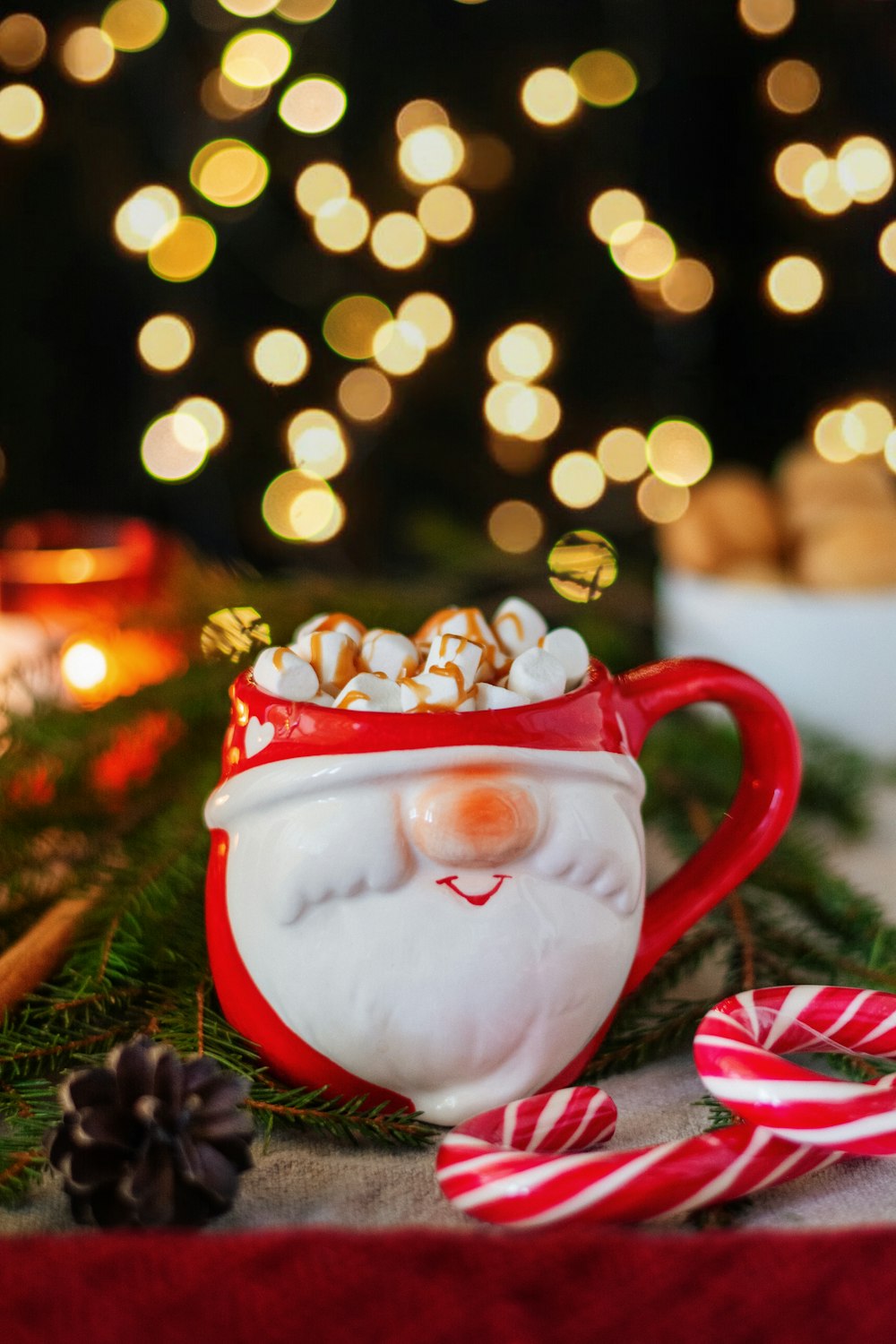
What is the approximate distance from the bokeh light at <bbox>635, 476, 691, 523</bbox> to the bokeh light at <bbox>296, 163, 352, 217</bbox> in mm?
498

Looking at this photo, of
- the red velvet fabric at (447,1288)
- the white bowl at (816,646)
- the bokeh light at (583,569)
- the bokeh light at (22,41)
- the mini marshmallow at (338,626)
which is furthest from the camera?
the bokeh light at (22,41)

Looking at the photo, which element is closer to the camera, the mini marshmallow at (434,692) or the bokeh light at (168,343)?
the mini marshmallow at (434,692)

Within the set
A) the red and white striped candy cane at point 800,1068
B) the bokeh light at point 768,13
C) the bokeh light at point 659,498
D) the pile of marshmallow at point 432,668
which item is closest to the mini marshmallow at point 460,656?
the pile of marshmallow at point 432,668

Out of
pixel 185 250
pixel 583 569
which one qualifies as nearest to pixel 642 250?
pixel 185 250

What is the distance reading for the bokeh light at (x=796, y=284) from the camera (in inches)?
62.3

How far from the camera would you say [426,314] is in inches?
61.3

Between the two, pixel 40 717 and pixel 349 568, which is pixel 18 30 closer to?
pixel 349 568

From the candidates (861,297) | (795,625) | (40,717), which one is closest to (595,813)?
(40,717)

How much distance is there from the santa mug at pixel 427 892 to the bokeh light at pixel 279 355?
3.70 ft

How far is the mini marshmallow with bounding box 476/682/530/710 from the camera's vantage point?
48 cm

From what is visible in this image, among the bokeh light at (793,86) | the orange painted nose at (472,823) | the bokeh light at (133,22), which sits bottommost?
the orange painted nose at (472,823)

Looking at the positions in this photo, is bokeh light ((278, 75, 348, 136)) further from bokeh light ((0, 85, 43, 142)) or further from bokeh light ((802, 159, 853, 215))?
bokeh light ((802, 159, 853, 215))

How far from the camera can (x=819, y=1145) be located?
429 mm

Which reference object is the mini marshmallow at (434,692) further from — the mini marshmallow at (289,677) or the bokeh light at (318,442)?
the bokeh light at (318,442)
